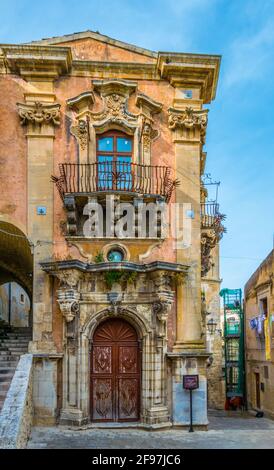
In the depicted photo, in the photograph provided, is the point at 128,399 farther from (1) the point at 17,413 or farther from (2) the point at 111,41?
(2) the point at 111,41

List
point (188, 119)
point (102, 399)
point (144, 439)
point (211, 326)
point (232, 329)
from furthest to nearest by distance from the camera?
point (232, 329) < point (211, 326) < point (188, 119) < point (102, 399) < point (144, 439)

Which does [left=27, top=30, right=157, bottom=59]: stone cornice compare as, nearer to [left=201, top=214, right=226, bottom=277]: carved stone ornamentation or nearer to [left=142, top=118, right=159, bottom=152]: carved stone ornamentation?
[left=142, top=118, right=159, bottom=152]: carved stone ornamentation

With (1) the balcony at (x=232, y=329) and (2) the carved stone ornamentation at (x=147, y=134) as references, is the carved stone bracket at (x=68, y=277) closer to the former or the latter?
(2) the carved stone ornamentation at (x=147, y=134)

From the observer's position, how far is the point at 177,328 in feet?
52.4

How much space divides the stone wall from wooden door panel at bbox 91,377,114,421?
1819 mm

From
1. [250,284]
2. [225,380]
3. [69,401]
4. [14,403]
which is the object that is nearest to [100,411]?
[69,401]

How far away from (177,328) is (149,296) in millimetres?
1174

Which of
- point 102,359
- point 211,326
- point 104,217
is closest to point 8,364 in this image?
point 102,359

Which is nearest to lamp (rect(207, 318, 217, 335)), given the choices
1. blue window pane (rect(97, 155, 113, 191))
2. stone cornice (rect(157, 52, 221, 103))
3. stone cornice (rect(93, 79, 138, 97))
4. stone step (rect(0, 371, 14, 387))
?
blue window pane (rect(97, 155, 113, 191))

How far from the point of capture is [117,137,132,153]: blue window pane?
55.0ft

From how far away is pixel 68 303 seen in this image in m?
15.1

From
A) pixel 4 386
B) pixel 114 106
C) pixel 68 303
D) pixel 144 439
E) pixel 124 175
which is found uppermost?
pixel 114 106

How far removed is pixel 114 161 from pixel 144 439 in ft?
23.8

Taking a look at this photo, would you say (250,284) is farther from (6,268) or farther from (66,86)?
(66,86)
